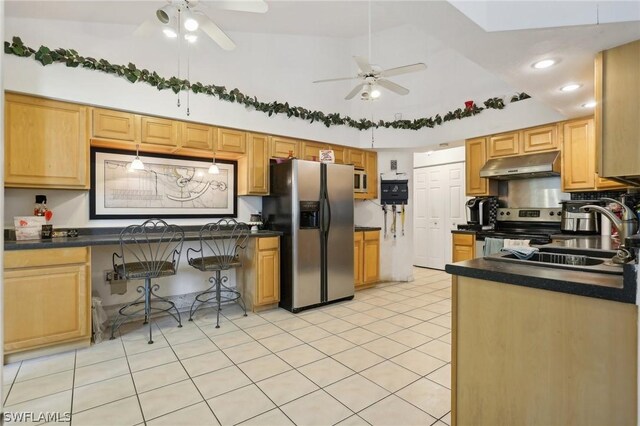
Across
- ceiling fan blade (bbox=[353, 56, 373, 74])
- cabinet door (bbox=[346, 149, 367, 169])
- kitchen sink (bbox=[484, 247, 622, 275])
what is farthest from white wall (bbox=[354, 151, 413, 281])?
kitchen sink (bbox=[484, 247, 622, 275])

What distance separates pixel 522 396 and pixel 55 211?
394 cm

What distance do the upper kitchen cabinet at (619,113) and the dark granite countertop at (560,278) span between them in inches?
35.3

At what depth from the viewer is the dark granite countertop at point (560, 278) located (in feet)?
3.92

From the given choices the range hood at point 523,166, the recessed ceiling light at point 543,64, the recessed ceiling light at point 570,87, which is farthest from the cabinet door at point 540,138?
the recessed ceiling light at point 543,64

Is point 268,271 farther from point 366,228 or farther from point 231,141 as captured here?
point 366,228

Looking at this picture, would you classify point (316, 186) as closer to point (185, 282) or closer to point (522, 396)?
point (185, 282)

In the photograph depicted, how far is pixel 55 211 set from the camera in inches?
125

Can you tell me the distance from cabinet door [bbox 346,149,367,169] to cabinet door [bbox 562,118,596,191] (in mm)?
2548

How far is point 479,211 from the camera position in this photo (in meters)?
4.55

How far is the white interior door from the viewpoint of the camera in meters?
6.01

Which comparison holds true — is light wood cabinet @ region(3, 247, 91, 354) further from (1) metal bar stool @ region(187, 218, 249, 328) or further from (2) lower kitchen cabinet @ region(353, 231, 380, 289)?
(2) lower kitchen cabinet @ region(353, 231, 380, 289)

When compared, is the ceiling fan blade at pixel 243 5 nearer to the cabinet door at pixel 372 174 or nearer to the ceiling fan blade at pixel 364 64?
the ceiling fan blade at pixel 364 64

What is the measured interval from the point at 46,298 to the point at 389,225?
14.2 feet

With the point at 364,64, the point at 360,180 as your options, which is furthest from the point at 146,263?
the point at 360,180
